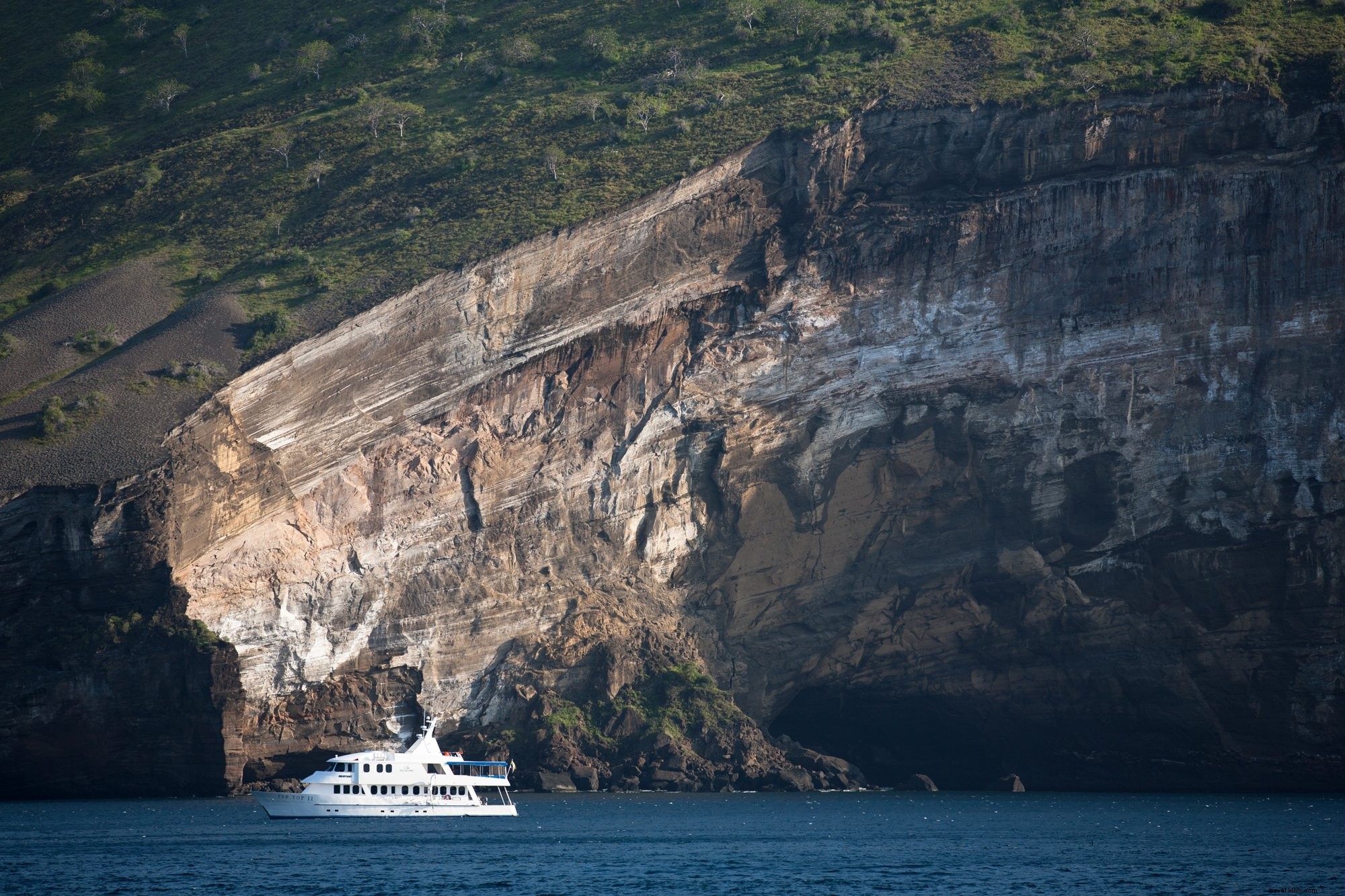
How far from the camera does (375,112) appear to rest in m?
82.4

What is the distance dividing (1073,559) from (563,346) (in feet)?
75.7

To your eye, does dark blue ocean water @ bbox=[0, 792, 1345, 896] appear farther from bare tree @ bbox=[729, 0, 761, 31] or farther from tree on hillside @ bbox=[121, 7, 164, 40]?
tree on hillside @ bbox=[121, 7, 164, 40]

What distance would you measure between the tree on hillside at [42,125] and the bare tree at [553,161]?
37.6 metres

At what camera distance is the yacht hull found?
54250mm

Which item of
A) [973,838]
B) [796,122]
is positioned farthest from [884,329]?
[973,838]

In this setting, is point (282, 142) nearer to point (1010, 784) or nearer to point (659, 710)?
point (659, 710)

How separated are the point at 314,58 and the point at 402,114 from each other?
13.7 m

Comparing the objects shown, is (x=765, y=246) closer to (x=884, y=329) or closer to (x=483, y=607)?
(x=884, y=329)

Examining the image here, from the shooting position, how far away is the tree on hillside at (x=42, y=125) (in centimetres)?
9388

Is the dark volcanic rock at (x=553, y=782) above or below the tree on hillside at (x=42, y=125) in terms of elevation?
below

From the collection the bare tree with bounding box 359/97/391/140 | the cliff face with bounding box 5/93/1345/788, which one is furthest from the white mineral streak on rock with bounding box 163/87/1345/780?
the bare tree with bounding box 359/97/391/140

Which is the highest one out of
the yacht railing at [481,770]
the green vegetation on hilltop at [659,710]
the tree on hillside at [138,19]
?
the tree on hillside at [138,19]

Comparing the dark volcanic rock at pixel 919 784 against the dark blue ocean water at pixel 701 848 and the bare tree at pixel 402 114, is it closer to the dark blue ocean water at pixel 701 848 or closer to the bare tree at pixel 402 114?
the dark blue ocean water at pixel 701 848

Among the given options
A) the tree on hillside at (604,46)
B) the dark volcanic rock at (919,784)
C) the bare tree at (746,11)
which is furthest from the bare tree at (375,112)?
the dark volcanic rock at (919,784)
